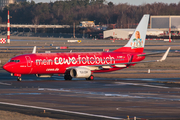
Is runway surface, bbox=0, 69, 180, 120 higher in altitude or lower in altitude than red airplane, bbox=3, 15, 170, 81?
lower

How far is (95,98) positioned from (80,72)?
45.2 ft

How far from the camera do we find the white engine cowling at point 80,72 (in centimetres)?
4612

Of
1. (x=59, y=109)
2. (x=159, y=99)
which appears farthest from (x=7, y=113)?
(x=159, y=99)

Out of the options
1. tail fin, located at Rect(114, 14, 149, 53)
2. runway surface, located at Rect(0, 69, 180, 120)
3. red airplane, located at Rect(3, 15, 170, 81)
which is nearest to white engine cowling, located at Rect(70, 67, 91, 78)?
red airplane, located at Rect(3, 15, 170, 81)

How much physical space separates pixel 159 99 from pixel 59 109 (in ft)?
32.1

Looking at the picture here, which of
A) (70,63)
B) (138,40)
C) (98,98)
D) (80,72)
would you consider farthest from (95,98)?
(138,40)

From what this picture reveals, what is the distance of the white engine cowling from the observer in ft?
151

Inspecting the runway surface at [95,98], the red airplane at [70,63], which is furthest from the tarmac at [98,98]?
the red airplane at [70,63]

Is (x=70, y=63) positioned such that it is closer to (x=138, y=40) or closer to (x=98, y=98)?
(x=138, y=40)

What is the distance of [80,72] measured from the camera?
152 feet

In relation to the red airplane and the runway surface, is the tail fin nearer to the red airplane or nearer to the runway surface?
the red airplane

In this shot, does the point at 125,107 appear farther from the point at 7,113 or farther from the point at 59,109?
the point at 7,113

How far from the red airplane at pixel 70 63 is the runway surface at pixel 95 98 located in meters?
2.01

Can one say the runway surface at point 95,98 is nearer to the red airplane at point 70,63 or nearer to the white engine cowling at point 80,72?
the white engine cowling at point 80,72
